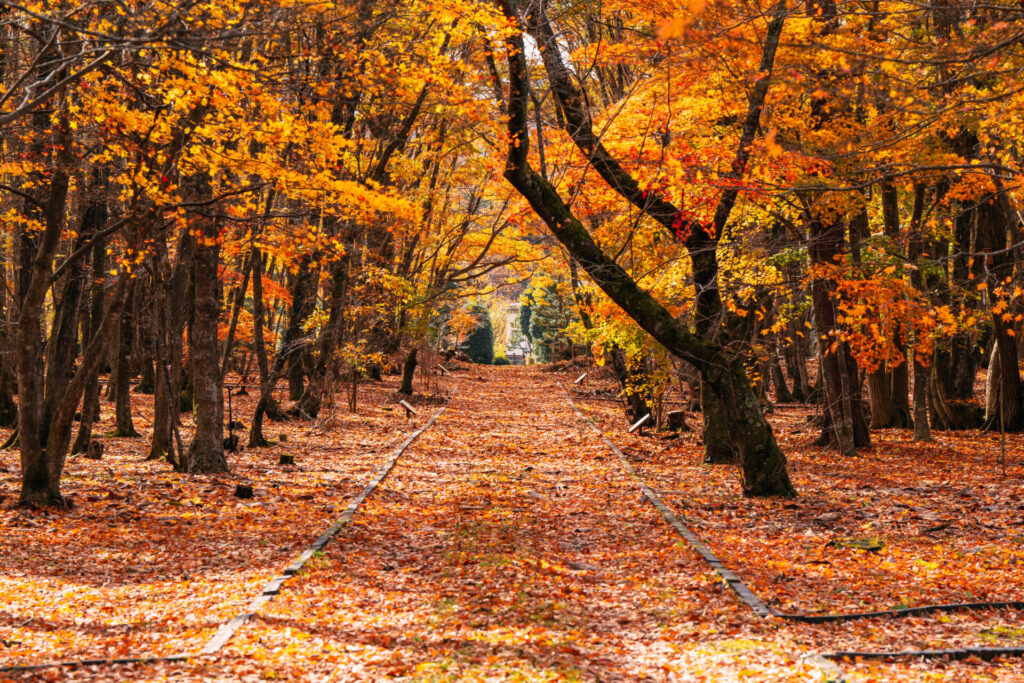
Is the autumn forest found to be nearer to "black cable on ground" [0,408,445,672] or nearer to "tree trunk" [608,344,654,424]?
"black cable on ground" [0,408,445,672]

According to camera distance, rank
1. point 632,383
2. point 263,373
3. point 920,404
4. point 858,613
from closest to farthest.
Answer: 1. point 858,613
2. point 920,404
3. point 632,383
4. point 263,373

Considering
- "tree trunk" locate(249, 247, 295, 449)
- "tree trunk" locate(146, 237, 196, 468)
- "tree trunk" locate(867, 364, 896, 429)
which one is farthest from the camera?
"tree trunk" locate(867, 364, 896, 429)

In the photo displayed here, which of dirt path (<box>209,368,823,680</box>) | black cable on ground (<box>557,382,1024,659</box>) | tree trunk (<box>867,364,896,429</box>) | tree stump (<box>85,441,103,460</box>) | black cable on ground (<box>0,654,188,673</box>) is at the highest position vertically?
tree trunk (<box>867,364,896,429</box>)

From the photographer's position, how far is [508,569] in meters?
6.98

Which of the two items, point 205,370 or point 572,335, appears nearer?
point 205,370

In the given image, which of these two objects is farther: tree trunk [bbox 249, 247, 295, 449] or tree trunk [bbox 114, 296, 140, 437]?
tree trunk [bbox 114, 296, 140, 437]

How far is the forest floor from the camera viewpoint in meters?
4.92

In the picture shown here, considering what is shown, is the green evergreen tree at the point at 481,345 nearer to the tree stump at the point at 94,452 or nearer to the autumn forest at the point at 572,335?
the autumn forest at the point at 572,335

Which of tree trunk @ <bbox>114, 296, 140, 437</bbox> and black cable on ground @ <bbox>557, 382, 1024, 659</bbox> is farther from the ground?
tree trunk @ <bbox>114, 296, 140, 437</bbox>

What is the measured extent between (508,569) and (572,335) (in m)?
12.4

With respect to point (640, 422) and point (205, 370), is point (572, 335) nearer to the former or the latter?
point (640, 422)

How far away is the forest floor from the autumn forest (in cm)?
5

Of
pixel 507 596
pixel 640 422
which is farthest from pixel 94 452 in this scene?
pixel 640 422

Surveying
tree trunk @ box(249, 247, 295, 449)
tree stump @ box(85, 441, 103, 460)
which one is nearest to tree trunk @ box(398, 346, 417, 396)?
tree trunk @ box(249, 247, 295, 449)
